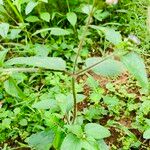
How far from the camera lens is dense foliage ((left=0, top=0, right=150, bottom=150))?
1506mm

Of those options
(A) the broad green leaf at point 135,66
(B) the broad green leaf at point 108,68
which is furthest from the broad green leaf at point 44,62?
(A) the broad green leaf at point 135,66

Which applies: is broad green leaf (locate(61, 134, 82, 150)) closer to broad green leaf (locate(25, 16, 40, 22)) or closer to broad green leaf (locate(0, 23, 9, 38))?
broad green leaf (locate(0, 23, 9, 38))

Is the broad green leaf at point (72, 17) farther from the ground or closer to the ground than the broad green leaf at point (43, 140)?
farther from the ground

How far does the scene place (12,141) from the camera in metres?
2.30

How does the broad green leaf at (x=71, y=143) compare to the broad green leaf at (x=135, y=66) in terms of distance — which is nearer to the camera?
the broad green leaf at (x=135, y=66)

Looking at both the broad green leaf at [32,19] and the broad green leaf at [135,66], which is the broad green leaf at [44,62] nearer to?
the broad green leaf at [135,66]

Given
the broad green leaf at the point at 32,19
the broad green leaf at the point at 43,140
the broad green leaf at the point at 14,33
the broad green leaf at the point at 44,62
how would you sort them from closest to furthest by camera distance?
the broad green leaf at the point at 44,62 → the broad green leaf at the point at 43,140 → the broad green leaf at the point at 14,33 → the broad green leaf at the point at 32,19

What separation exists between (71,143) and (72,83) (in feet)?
0.80

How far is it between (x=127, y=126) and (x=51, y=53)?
824 millimetres

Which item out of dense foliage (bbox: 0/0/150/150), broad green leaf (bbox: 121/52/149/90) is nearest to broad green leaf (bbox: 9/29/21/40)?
dense foliage (bbox: 0/0/150/150)

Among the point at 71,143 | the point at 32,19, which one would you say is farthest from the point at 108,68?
the point at 32,19

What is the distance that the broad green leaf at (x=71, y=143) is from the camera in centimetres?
155

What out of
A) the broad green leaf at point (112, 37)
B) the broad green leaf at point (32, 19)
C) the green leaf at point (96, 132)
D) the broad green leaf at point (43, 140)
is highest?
the broad green leaf at point (112, 37)

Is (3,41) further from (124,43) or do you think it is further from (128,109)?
(124,43)
